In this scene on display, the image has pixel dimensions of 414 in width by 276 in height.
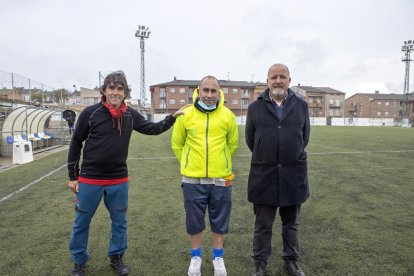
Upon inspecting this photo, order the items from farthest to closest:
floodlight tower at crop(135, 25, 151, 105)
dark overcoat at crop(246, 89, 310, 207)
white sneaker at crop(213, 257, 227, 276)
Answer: floodlight tower at crop(135, 25, 151, 105)
white sneaker at crop(213, 257, 227, 276)
dark overcoat at crop(246, 89, 310, 207)

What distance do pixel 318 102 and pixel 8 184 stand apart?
264 feet

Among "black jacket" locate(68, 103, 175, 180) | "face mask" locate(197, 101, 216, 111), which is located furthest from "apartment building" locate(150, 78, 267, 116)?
"face mask" locate(197, 101, 216, 111)

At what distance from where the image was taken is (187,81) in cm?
7388

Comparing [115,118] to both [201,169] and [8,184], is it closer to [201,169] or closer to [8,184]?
[201,169]

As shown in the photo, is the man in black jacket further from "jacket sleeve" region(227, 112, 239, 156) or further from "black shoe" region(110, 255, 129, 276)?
"jacket sleeve" region(227, 112, 239, 156)

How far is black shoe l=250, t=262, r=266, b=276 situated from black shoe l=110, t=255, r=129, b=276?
3.98 feet

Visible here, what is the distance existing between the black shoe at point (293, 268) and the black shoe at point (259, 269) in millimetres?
259

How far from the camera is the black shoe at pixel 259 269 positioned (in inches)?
119

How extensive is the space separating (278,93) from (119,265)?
225cm

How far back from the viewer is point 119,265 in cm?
316

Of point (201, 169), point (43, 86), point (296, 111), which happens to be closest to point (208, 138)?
point (201, 169)

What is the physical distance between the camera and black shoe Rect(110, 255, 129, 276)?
3102 millimetres

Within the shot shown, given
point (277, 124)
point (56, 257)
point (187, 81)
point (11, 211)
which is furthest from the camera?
point (187, 81)

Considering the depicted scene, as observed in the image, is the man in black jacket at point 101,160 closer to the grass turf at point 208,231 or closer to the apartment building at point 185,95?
the grass turf at point 208,231
